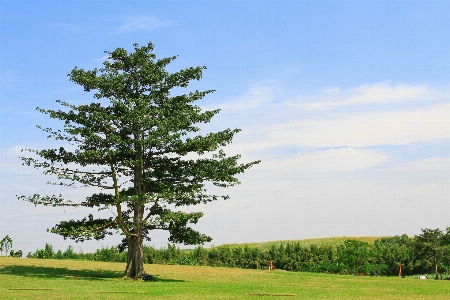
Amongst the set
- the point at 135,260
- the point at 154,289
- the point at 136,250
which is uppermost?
the point at 136,250

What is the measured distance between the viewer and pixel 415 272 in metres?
49.9

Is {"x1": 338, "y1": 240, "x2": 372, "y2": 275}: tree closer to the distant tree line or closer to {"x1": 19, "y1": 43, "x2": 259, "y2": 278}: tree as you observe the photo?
the distant tree line

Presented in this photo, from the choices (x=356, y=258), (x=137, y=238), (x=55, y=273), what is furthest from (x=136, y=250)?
(x=356, y=258)

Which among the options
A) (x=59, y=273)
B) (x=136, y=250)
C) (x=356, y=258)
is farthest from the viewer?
(x=356, y=258)

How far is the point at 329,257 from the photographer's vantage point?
5188 cm

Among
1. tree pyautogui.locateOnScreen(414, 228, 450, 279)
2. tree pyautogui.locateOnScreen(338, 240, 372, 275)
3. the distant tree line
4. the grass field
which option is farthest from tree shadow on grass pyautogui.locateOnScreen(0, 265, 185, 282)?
tree pyautogui.locateOnScreen(414, 228, 450, 279)

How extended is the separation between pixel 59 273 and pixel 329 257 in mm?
29800

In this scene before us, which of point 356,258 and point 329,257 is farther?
point 329,257

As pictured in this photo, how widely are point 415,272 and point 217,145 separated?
30.6 metres

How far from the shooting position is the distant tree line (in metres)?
44.8

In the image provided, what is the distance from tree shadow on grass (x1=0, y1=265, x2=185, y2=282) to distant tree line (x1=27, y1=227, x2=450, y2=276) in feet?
42.0

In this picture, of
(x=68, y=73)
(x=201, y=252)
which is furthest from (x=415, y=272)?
(x=68, y=73)

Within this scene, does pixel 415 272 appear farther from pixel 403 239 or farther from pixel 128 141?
pixel 128 141

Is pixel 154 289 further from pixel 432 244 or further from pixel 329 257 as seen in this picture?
pixel 329 257
